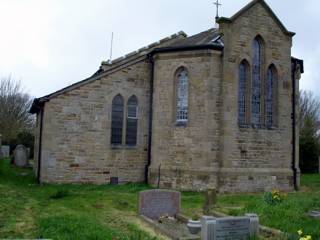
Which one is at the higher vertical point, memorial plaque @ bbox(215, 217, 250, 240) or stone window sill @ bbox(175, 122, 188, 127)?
stone window sill @ bbox(175, 122, 188, 127)

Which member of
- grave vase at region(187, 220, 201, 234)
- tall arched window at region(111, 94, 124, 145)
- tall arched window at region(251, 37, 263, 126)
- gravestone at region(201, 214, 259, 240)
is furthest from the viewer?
tall arched window at region(111, 94, 124, 145)

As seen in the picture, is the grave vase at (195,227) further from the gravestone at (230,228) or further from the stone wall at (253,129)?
the stone wall at (253,129)

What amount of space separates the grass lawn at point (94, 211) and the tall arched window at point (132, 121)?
2.53 m

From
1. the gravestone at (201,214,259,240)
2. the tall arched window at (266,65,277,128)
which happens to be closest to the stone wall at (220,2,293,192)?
the tall arched window at (266,65,277,128)

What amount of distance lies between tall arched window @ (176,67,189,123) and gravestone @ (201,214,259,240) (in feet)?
33.9

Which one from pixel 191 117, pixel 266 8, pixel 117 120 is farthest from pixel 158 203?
pixel 266 8

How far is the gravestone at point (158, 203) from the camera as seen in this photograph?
12305mm

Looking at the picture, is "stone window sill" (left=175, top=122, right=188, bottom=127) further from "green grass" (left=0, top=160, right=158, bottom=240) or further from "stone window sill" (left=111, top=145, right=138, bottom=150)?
"green grass" (left=0, top=160, right=158, bottom=240)

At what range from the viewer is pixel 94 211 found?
12.8 m

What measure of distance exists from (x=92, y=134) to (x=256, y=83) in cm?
843

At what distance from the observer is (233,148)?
18750 millimetres

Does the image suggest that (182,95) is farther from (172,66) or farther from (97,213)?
(97,213)

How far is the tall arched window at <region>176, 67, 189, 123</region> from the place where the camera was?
63.7ft

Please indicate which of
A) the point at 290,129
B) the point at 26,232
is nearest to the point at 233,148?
the point at 290,129
